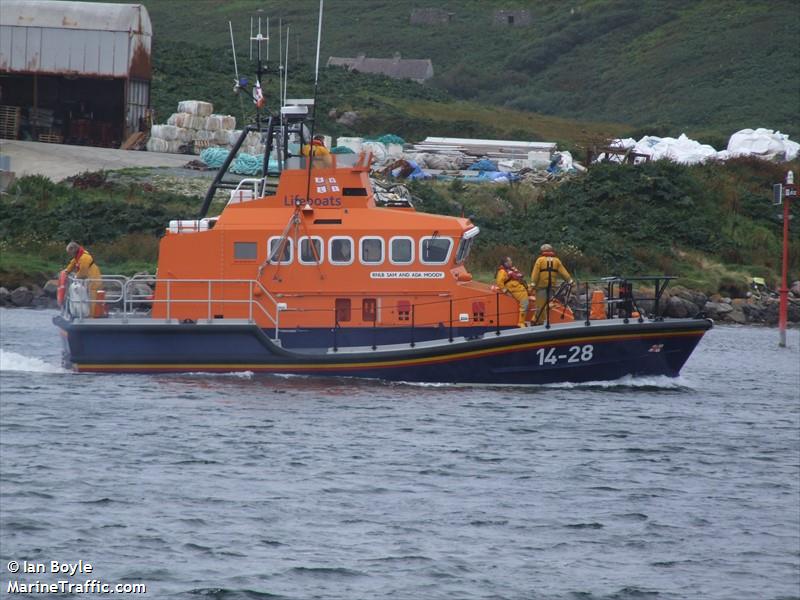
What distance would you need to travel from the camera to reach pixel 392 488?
13266mm

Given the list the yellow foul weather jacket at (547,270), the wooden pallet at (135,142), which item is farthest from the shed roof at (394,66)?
the yellow foul weather jacket at (547,270)

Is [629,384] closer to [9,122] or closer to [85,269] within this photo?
[85,269]

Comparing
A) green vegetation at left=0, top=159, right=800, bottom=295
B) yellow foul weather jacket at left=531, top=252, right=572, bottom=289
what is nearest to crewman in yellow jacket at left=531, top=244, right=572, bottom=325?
yellow foul weather jacket at left=531, top=252, right=572, bottom=289

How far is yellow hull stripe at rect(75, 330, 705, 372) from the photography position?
730 inches

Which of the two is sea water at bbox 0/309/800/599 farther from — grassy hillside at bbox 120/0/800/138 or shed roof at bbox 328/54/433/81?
shed roof at bbox 328/54/433/81

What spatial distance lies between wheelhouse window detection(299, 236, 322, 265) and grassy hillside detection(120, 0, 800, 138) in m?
32.7

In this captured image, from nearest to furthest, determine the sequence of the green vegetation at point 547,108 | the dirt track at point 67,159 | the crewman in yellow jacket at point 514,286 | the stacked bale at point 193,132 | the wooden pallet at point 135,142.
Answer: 1. the crewman in yellow jacket at point 514,286
2. the green vegetation at point 547,108
3. the dirt track at point 67,159
4. the stacked bale at point 193,132
5. the wooden pallet at point 135,142

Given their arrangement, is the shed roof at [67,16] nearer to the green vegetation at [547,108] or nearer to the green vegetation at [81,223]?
the green vegetation at [547,108]

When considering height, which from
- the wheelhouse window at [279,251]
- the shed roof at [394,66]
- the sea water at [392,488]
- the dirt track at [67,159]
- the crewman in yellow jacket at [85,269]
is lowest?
the sea water at [392,488]

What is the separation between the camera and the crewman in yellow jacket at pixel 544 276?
18.8m

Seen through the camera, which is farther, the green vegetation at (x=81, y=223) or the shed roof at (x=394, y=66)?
the shed roof at (x=394, y=66)

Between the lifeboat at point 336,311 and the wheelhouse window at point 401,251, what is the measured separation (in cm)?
1

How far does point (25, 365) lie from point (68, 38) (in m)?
25.8

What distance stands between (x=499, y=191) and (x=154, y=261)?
10.8 meters
